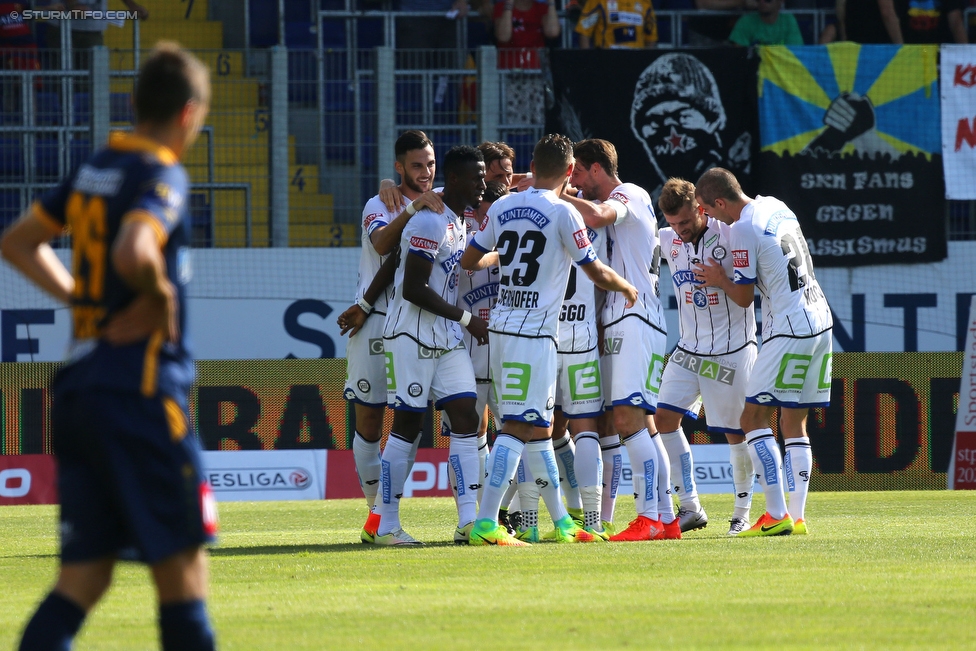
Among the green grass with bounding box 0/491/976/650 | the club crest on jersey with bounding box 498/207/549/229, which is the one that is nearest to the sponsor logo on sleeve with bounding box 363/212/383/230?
the club crest on jersey with bounding box 498/207/549/229

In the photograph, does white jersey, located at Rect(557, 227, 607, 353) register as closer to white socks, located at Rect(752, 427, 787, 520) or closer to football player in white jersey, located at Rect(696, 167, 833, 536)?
football player in white jersey, located at Rect(696, 167, 833, 536)

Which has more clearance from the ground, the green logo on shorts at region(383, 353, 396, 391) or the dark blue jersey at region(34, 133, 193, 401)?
the dark blue jersey at region(34, 133, 193, 401)

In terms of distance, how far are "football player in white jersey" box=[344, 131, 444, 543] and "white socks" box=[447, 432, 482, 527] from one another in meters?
0.67

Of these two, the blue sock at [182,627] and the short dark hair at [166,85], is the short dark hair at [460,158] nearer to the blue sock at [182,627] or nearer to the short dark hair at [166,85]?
the short dark hair at [166,85]

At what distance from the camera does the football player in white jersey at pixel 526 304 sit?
24.7ft

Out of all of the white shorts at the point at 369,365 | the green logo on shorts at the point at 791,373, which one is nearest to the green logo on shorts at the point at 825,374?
the green logo on shorts at the point at 791,373

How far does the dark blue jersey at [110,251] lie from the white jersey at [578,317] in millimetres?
4741

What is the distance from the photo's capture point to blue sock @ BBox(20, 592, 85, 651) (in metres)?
3.56

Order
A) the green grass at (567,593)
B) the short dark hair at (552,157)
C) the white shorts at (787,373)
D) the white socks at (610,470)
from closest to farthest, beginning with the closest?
1. the green grass at (567,593)
2. the short dark hair at (552,157)
3. the white shorts at (787,373)
4. the white socks at (610,470)

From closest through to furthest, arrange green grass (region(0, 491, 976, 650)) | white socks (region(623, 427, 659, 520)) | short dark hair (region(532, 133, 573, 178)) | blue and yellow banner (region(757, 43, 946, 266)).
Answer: green grass (region(0, 491, 976, 650)) < short dark hair (region(532, 133, 573, 178)) < white socks (region(623, 427, 659, 520)) < blue and yellow banner (region(757, 43, 946, 266))

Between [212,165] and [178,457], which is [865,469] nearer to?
[212,165]

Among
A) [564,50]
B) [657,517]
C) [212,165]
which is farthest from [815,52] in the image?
[657,517]

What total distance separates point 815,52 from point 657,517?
360 inches


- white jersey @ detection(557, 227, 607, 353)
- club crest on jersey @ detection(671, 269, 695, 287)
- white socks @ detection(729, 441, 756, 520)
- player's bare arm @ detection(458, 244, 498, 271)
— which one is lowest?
white socks @ detection(729, 441, 756, 520)
